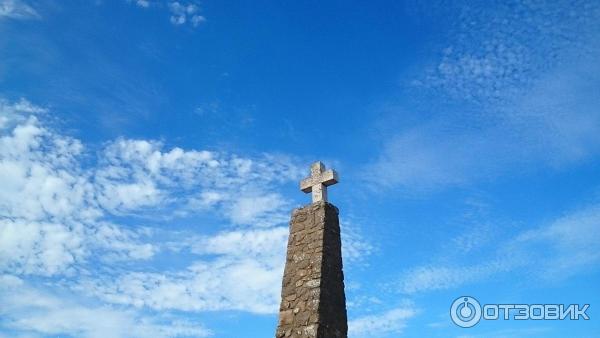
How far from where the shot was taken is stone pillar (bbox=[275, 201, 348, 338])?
8.38 meters

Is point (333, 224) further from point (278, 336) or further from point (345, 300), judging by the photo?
point (278, 336)

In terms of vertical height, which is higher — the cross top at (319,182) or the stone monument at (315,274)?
the cross top at (319,182)

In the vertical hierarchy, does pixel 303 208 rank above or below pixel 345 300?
above

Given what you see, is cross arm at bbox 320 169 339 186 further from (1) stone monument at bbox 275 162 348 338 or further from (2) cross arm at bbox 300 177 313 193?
(2) cross arm at bbox 300 177 313 193

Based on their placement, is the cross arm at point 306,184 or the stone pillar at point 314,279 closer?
the stone pillar at point 314,279

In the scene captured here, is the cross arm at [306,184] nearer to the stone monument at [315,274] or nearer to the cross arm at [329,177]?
the stone monument at [315,274]

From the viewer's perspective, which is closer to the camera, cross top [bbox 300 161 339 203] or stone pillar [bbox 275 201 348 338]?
stone pillar [bbox 275 201 348 338]

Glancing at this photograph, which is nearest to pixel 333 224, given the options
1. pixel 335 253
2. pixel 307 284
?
pixel 335 253

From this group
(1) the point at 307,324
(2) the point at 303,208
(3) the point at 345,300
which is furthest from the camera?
(2) the point at 303,208

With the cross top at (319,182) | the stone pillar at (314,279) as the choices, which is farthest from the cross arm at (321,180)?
the stone pillar at (314,279)

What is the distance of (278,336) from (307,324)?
27.2 inches

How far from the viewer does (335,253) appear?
9.34 meters

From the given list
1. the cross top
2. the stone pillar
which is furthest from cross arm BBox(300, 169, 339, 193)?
the stone pillar

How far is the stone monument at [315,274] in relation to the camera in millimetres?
8398
